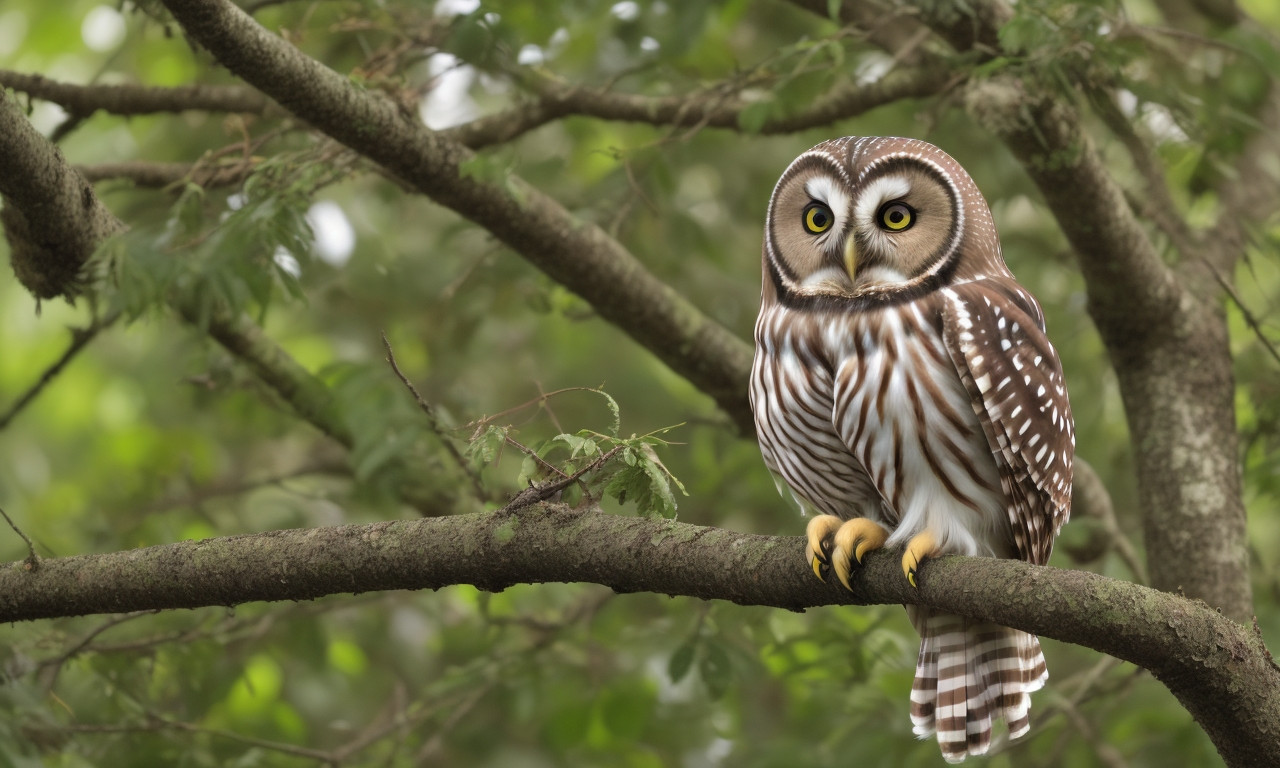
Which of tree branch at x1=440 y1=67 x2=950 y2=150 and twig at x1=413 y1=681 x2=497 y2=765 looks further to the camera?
twig at x1=413 y1=681 x2=497 y2=765

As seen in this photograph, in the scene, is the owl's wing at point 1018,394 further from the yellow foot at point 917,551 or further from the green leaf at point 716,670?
the green leaf at point 716,670

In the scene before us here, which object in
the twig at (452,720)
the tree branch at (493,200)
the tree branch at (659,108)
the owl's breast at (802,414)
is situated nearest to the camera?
the owl's breast at (802,414)

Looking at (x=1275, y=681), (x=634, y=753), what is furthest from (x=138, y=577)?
(x=634, y=753)

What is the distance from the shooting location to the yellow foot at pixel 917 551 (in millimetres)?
2580

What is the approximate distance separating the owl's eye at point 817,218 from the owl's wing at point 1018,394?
14.6 inches

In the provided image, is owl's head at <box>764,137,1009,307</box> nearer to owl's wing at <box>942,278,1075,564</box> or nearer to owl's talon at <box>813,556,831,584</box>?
owl's wing at <box>942,278,1075,564</box>

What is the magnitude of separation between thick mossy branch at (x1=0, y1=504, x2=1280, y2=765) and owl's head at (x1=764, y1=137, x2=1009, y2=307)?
0.71m

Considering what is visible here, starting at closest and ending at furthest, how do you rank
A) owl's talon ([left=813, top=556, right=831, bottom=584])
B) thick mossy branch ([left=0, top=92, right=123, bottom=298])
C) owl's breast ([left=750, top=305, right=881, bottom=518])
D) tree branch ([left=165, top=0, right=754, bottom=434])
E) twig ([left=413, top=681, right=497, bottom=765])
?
owl's talon ([left=813, top=556, right=831, bottom=584]) < owl's breast ([left=750, top=305, right=881, bottom=518]) < tree branch ([left=165, top=0, right=754, bottom=434]) < thick mossy branch ([left=0, top=92, right=123, bottom=298]) < twig ([left=413, top=681, right=497, bottom=765])

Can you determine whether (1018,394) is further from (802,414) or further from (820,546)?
(820,546)

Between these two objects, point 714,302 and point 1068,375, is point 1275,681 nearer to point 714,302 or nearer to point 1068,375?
point 1068,375

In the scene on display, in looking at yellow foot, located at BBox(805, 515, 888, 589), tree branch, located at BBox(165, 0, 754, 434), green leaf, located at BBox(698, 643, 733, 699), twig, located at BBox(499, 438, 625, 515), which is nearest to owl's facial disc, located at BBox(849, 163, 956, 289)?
yellow foot, located at BBox(805, 515, 888, 589)

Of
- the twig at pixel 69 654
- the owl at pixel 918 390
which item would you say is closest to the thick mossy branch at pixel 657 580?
the owl at pixel 918 390

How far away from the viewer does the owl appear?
9.42 ft

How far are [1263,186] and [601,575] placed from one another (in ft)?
12.9
